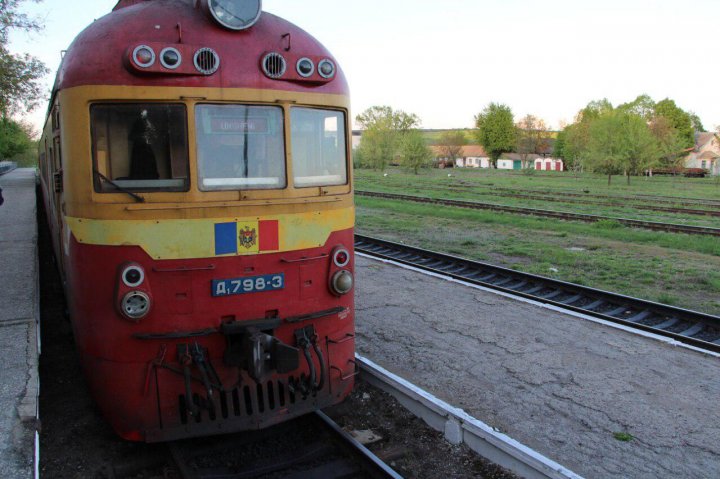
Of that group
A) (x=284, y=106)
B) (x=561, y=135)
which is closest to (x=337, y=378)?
(x=284, y=106)

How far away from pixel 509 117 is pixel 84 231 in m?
81.9

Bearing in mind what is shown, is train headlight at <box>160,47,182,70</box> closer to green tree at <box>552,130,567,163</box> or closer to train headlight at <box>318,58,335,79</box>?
train headlight at <box>318,58,335,79</box>

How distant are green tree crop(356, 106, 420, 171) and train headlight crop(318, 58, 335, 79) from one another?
48665 millimetres

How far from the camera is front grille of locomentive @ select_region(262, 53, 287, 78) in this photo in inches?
178

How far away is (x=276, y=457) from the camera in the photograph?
15.6 feet

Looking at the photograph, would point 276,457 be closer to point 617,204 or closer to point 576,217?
point 576,217

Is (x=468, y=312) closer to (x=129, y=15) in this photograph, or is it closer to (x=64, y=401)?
(x=64, y=401)

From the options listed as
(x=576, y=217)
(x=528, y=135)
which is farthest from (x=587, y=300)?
(x=528, y=135)

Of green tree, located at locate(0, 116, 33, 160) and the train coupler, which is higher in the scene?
green tree, located at locate(0, 116, 33, 160)

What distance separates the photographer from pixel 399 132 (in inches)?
2419

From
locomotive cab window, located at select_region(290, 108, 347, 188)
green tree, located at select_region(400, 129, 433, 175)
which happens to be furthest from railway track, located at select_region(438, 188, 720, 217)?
green tree, located at select_region(400, 129, 433, 175)

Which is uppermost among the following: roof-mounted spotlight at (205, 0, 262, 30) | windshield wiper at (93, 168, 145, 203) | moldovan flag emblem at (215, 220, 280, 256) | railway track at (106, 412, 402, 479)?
roof-mounted spotlight at (205, 0, 262, 30)

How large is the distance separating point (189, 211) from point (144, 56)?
1.12 m

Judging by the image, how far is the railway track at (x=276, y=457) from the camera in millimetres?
4457
